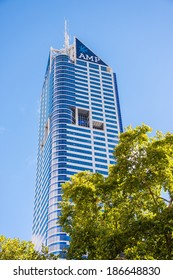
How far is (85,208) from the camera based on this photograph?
55.3 ft

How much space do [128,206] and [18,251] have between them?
258 inches

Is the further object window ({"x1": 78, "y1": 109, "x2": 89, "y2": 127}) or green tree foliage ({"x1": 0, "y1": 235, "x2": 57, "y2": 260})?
window ({"x1": 78, "y1": 109, "x2": 89, "y2": 127})

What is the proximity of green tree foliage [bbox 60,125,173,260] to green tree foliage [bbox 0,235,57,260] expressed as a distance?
202 centimetres

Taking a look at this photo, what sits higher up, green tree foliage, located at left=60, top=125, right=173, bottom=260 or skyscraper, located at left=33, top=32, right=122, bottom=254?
skyscraper, located at left=33, top=32, right=122, bottom=254

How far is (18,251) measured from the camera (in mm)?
17297

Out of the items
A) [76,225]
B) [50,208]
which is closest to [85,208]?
[76,225]

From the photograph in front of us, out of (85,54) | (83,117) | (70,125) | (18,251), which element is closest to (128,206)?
(18,251)

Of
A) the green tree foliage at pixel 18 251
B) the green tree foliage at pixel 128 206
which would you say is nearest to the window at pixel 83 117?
the green tree foliage at pixel 18 251

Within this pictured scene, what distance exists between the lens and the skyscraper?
294ft

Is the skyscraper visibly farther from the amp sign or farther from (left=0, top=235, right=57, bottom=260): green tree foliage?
(left=0, top=235, right=57, bottom=260): green tree foliage

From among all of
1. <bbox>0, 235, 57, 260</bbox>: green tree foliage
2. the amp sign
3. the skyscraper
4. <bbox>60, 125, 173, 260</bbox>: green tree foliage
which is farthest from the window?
<bbox>60, 125, 173, 260</bbox>: green tree foliage

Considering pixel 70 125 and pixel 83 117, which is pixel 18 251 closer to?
pixel 70 125

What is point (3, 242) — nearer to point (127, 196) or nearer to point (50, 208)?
point (127, 196)
